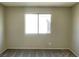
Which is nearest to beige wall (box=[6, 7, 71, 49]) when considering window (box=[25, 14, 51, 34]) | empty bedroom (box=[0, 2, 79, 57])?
empty bedroom (box=[0, 2, 79, 57])

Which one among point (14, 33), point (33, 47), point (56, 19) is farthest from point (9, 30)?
point (56, 19)

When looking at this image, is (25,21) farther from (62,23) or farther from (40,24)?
(62,23)

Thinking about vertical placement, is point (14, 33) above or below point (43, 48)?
above

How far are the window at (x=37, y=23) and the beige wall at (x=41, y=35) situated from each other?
0.65 feet

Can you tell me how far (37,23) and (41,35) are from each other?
0.63 m

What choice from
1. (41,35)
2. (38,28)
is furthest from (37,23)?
(41,35)

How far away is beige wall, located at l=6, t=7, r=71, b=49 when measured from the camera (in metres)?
7.31

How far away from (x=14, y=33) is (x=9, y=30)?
29 cm

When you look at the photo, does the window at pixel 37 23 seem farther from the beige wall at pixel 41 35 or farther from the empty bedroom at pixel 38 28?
the beige wall at pixel 41 35

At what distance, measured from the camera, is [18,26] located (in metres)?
7.34

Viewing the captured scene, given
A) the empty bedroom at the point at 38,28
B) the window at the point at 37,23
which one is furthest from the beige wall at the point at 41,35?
the window at the point at 37,23

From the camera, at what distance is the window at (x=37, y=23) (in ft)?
24.1

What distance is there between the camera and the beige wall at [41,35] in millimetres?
7312

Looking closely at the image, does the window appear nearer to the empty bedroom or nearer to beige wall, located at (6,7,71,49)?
the empty bedroom
